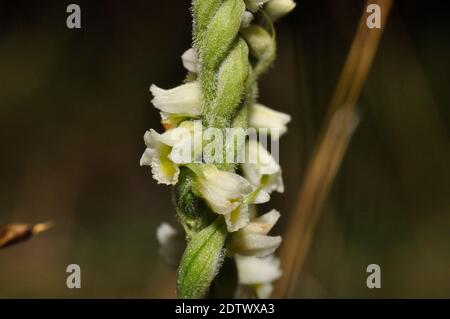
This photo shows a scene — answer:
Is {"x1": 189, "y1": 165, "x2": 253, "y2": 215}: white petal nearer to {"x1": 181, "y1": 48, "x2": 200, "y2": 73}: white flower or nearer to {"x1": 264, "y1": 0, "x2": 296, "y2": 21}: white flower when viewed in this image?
{"x1": 181, "y1": 48, "x2": 200, "y2": 73}: white flower

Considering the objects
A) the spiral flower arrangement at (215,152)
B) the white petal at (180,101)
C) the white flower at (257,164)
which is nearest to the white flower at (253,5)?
the spiral flower arrangement at (215,152)

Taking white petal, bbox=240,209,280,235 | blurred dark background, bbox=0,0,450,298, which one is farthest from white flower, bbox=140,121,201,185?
blurred dark background, bbox=0,0,450,298

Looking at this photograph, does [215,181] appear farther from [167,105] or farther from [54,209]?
[54,209]

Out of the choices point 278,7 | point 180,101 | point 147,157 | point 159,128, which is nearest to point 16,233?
point 147,157

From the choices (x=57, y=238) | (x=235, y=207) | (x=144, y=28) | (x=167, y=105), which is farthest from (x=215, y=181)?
(x=144, y=28)

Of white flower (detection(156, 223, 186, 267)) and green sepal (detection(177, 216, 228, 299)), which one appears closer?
green sepal (detection(177, 216, 228, 299))

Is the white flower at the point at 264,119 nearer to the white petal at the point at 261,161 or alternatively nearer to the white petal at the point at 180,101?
the white petal at the point at 261,161
